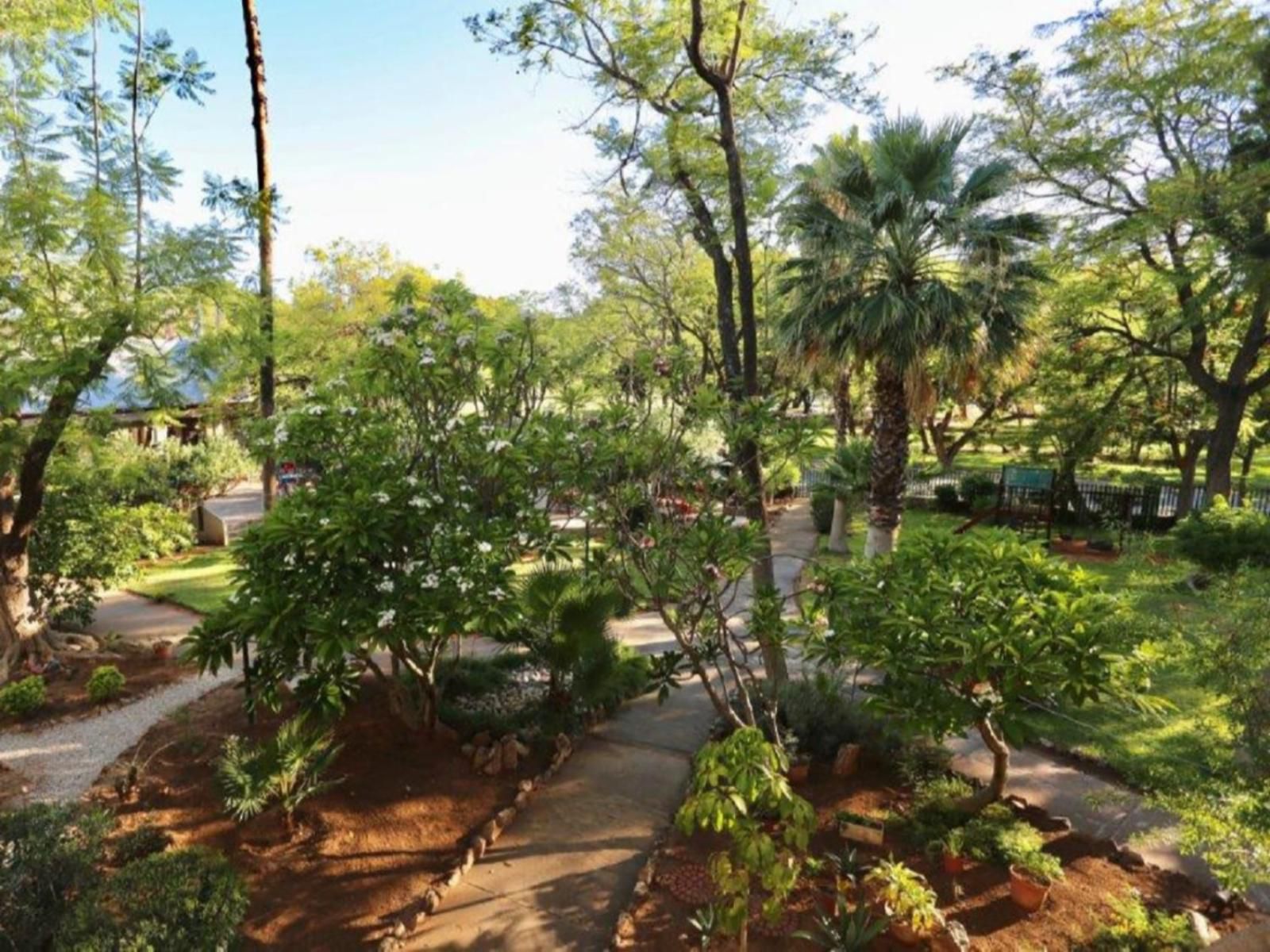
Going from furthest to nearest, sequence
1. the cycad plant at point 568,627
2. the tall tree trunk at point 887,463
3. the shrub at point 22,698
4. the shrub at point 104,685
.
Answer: the tall tree trunk at point 887,463, the shrub at point 104,685, the shrub at point 22,698, the cycad plant at point 568,627

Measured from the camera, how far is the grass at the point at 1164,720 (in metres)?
4.19

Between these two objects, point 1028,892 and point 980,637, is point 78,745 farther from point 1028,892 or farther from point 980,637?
point 1028,892

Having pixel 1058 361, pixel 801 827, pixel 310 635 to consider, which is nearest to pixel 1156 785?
pixel 801 827

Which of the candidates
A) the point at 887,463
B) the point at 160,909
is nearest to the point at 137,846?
the point at 160,909

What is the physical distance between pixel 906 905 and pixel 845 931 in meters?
0.39

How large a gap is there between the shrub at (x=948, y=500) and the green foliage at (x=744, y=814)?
17.3 meters

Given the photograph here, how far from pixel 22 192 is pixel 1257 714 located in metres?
11.1

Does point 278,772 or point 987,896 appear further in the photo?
point 278,772

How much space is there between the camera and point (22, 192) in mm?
6816

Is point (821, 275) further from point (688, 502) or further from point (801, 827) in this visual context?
point (801, 827)

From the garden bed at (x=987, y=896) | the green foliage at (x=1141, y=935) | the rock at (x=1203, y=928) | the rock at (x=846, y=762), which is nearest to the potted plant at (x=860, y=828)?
the garden bed at (x=987, y=896)

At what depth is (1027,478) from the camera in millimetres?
17219

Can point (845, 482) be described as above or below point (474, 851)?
above

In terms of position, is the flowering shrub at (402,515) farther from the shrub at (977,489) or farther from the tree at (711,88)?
the shrub at (977,489)
